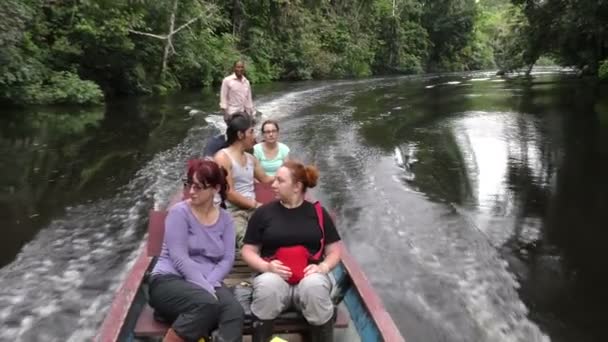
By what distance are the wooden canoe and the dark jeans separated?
17 centimetres

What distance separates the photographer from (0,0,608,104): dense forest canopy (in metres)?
18.6

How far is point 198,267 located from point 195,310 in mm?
345

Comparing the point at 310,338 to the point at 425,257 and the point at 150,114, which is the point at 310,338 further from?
the point at 150,114

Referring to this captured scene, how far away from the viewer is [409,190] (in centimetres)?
939

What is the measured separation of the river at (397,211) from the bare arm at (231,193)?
1607mm

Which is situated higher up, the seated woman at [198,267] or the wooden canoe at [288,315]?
the seated woman at [198,267]

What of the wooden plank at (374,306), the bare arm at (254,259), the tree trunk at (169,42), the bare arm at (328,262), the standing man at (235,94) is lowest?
the wooden plank at (374,306)

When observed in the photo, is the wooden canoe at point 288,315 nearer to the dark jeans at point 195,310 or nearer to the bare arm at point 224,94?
the dark jeans at point 195,310

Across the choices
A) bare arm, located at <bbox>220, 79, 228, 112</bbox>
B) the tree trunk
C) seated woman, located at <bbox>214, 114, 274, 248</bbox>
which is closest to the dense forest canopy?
the tree trunk

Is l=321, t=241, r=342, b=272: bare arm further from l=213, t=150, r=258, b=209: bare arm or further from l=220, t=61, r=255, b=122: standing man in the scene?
l=220, t=61, r=255, b=122: standing man

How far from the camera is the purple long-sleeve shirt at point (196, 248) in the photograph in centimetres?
347

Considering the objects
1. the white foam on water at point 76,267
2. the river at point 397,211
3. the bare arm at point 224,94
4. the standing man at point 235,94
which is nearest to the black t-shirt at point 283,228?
the river at point 397,211

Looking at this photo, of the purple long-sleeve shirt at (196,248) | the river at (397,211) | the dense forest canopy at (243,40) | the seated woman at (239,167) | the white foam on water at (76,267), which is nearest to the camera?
the purple long-sleeve shirt at (196,248)

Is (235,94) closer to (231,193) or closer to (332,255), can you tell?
(231,193)
